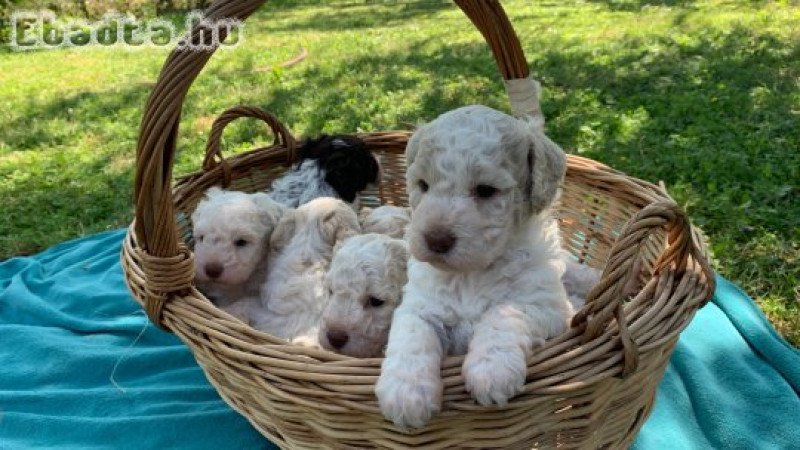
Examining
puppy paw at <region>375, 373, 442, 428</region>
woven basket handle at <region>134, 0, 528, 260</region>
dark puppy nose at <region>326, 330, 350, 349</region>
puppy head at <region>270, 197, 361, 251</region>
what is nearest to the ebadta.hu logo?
puppy head at <region>270, 197, 361, 251</region>

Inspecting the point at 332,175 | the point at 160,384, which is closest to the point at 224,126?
the point at 332,175

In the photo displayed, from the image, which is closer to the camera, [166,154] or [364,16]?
[166,154]

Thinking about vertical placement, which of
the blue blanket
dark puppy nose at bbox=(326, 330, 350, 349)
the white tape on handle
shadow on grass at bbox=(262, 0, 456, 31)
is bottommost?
shadow on grass at bbox=(262, 0, 456, 31)

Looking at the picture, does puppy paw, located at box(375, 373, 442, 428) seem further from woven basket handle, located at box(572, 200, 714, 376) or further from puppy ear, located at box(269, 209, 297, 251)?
puppy ear, located at box(269, 209, 297, 251)

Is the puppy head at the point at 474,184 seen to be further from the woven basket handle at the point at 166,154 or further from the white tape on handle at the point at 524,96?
the white tape on handle at the point at 524,96

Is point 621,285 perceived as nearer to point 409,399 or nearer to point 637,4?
point 409,399

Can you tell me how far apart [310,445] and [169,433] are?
43.8 inches

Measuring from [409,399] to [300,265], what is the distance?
151cm

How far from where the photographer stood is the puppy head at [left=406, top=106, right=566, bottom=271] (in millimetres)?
2301

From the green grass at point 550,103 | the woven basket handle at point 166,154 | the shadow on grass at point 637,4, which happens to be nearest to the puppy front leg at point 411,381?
the woven basket handle at point 166,154

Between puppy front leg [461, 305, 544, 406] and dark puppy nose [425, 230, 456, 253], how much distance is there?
26 cm

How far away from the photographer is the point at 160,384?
11.7ft

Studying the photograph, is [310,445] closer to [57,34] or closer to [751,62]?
[751,62]

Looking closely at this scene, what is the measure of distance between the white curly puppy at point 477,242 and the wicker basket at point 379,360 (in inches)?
5.8
